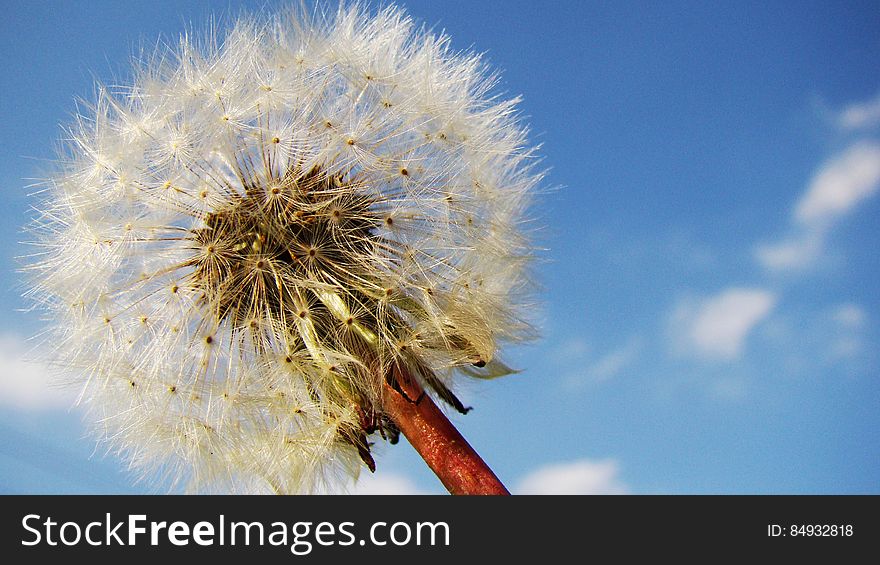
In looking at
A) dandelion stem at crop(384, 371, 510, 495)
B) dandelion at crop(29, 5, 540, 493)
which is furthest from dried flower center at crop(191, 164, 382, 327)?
dandelion stem at crop(384, 371, 510, 495)

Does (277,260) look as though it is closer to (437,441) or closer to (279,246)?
(279,246)

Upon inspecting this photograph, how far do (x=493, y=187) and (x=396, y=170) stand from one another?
0.71m

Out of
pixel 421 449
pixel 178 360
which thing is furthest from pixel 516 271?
pixel 178 360

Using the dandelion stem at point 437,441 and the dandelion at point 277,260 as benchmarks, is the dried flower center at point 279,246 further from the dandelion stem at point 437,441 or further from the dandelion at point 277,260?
the dandelion stem at point 437,441

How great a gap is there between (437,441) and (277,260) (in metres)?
1.34

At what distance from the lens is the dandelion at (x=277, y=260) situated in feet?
13.2

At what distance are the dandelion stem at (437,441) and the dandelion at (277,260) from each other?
0.05 feet

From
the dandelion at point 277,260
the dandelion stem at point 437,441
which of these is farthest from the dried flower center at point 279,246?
the dandelion stem at point 437,441

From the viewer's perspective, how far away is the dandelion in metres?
4.03

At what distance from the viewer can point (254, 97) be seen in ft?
13.8

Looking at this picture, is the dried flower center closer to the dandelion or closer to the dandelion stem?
the dandelion

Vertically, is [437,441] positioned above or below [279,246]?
below

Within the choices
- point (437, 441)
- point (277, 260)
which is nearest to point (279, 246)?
point (277, 260)

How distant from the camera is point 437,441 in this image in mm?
3674
